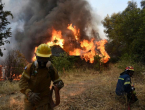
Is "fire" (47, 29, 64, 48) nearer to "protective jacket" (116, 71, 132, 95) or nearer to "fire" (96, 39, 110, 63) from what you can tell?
"fire" (96, 39, 110, 63)

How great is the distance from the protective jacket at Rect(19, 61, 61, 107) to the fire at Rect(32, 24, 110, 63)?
10.5m

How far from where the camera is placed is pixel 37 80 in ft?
7.88

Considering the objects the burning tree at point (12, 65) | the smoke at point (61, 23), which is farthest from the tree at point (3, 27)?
the smoke at point (61, 23)

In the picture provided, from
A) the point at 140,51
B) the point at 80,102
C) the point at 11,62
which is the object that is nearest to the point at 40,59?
the point at 80,102

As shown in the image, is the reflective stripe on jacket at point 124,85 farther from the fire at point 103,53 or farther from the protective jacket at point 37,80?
the fire at point 103,53

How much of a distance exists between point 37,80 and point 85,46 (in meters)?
14.5

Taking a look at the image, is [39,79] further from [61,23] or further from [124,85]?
[61,23]

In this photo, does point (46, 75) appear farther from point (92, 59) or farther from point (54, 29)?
point (54, 29)

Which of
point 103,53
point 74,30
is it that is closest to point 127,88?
point 103,53

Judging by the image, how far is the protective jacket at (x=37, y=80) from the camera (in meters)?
2.38

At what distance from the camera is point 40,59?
7.73 feet

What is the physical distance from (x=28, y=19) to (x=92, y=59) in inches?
669

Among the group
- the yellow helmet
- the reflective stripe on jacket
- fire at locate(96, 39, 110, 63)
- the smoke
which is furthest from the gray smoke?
the yellow helmet

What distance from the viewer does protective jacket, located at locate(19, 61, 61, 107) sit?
2377 millimetres
